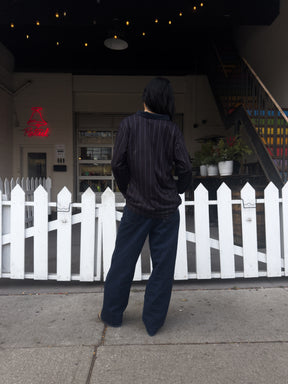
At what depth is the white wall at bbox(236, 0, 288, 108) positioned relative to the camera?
7.28m

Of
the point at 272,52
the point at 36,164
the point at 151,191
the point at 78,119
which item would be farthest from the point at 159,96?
the point at 78,119

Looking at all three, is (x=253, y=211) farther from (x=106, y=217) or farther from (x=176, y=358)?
(x=176, y=358)

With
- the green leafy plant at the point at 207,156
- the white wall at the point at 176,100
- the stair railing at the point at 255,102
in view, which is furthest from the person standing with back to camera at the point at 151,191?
the white wall at the point at 176,100

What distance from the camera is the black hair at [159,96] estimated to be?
2.11m

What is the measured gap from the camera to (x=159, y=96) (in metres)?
2.10

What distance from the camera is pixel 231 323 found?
7.87 ft

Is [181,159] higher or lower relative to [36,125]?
lower

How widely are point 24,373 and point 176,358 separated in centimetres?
91

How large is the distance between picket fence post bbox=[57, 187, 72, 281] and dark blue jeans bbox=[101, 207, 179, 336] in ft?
3.29

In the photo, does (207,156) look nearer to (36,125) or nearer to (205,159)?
(205,159)

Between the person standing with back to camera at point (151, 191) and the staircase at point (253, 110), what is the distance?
3.25 meters

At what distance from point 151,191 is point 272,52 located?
7.52 meters

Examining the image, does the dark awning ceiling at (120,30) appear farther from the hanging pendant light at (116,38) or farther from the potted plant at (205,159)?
the potted plant at (205,159)

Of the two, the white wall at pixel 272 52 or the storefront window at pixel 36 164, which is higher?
the white wall at pixel 272 52
